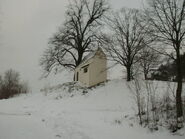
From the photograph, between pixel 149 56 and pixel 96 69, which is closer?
pixel 149 56

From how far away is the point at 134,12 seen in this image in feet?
80.7

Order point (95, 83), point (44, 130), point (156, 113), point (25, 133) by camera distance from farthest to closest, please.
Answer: point (95, 83) < point (156, 113) < point (44, 130) < point (25, 133)

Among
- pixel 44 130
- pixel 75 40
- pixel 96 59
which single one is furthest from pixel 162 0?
pixel 75 40

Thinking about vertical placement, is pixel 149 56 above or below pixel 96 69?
above

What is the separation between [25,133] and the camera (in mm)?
8258

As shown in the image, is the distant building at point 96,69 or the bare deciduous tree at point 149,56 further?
the distant building at point 96,69

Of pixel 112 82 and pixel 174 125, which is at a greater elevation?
pixel 112 82

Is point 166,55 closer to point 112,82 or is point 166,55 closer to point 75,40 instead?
point 112,82

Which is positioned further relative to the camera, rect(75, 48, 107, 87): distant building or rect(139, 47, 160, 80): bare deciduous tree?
rect(75, 48, 107, 87): distant building

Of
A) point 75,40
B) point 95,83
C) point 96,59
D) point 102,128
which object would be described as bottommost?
point 102,128

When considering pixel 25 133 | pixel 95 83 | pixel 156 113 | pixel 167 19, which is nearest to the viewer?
pixel 25 133

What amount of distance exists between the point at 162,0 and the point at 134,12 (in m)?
13.1

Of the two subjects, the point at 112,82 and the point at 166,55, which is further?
the point at 112,82

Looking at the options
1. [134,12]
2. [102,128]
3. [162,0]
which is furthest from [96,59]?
[102,128]
